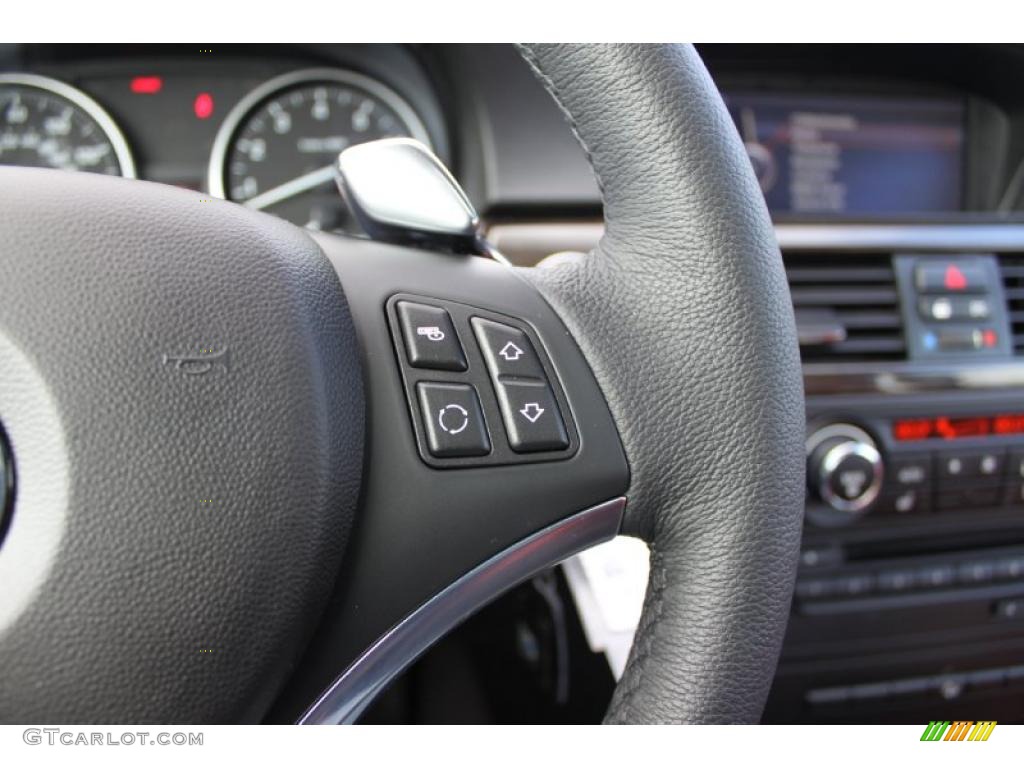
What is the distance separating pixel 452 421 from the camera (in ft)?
1.61

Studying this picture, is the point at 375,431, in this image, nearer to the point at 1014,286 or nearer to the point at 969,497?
the point at 969,497

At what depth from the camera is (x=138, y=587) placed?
414mm

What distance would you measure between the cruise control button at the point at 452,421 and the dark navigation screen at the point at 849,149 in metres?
0.97

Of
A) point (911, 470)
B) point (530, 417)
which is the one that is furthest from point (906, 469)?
point (530, 417)

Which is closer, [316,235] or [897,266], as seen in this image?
[316,235]

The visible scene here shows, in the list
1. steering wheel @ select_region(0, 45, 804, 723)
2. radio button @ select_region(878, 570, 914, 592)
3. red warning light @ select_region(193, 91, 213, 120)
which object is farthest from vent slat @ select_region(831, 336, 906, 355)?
red warning light @ select_region(193, 91, 213, 120)

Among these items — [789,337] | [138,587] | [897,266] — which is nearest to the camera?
[138,587]

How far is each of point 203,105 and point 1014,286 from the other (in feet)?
3.90

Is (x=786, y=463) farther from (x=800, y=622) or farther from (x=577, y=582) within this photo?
(x=800, y=622)

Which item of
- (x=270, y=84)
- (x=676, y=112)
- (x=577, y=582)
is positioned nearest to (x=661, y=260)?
(x=676, y=112)

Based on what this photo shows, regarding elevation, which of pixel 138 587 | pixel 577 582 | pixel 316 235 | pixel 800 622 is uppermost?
pixel 316 235

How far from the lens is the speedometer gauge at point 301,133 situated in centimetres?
128
